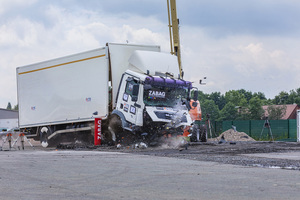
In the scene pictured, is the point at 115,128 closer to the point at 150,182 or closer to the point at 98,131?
the point at 98,131

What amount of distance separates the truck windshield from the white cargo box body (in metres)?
2.21

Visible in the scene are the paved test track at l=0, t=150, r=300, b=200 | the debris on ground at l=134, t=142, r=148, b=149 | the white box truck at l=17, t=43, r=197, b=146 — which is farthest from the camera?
the white box truck at l=17, t=43, r=197, b=146

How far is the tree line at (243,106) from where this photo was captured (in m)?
82.6

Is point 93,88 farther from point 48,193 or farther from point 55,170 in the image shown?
point 48,193

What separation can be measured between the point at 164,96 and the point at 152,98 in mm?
667

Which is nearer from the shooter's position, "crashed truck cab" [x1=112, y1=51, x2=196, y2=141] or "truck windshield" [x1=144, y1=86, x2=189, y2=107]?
"crashed truck cab" [x1=112, y1=51, x2=196, y2=141]

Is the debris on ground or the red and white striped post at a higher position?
the red and white striped post

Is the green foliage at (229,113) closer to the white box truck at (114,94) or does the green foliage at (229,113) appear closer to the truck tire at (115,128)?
the white box truck at (114,94)

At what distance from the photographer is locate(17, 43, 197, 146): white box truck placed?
20453mm

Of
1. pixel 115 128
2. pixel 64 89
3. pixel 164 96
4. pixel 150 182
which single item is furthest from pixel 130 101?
pixel 150 182

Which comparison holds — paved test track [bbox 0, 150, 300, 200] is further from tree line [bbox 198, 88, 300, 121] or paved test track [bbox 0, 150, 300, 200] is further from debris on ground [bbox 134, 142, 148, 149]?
tree line [bbox 198, 88, 300, 121]

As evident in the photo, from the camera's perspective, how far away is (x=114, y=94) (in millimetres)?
21703

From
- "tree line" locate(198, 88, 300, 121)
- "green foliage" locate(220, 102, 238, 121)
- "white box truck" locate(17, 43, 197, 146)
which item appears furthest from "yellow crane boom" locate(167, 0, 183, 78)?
"green foliage" locate(220, 102, 238, 121)

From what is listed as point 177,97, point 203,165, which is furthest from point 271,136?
point 203,165
